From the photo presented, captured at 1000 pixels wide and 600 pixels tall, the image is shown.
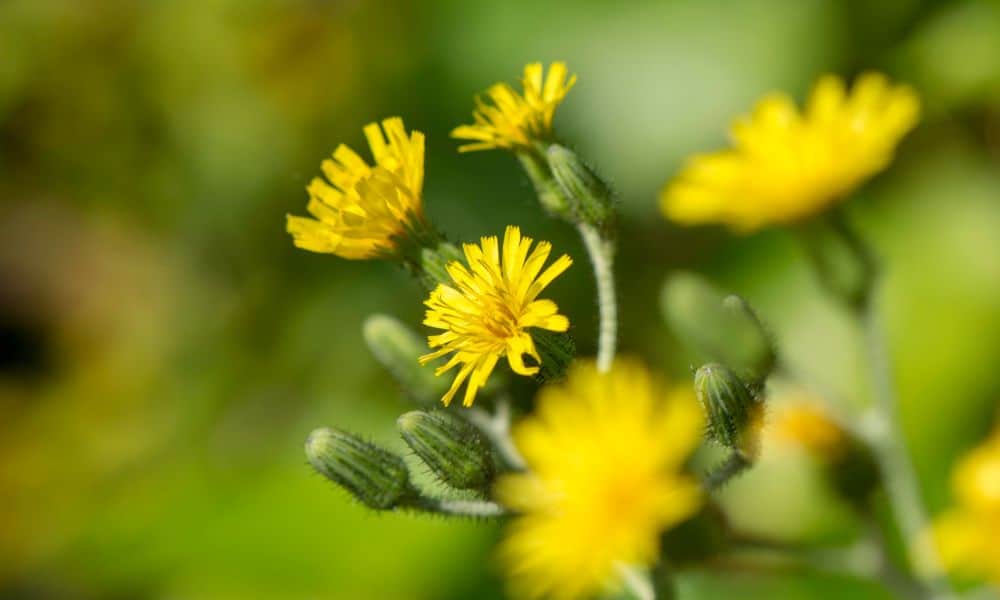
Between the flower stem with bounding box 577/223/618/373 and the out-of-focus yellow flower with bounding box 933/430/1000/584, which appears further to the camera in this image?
the out-of-focus yellow flower with bounding box 933/430/1000/584

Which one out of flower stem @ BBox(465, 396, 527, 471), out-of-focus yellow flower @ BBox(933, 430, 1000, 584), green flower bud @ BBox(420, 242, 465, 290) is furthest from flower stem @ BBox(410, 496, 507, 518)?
out-of-focus yellow flower @ BBox(933, 430, 1000, 584)

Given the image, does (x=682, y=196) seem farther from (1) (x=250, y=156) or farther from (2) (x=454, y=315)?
(1) (x=250, y=156)

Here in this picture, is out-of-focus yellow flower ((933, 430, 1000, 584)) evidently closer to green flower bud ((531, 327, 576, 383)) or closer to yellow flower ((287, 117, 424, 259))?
green flower bud ((531, 327, 576, 383))

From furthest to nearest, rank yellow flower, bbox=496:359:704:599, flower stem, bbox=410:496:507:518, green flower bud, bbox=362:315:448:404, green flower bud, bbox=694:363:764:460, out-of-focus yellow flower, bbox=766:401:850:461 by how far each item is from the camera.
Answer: out-of-focus yellow flower, bbox=766:401:850:461 → green flower bud, bbox=362:315:448:404 → flower stem, bbox=410:496:507:518 → green flower bud, bbox=694:363:764:460 → yellow flower, bbox=496:359:704:599

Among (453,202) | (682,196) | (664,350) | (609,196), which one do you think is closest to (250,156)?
(453,202)

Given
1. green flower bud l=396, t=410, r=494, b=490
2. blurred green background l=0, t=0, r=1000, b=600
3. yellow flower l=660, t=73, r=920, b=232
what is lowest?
green flower bud l=396, t=410, r=494, b=490

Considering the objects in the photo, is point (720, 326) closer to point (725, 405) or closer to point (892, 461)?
point (725, 405)
